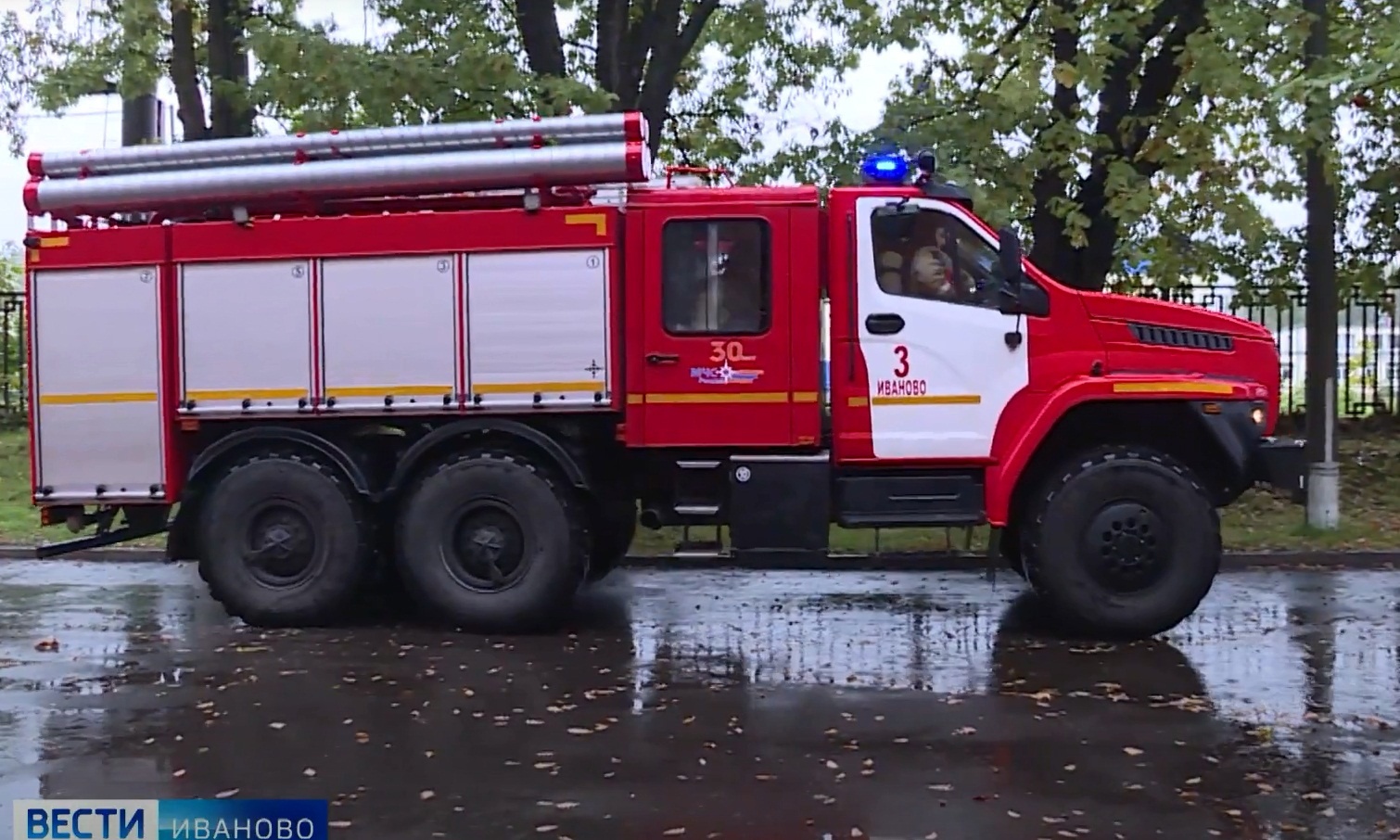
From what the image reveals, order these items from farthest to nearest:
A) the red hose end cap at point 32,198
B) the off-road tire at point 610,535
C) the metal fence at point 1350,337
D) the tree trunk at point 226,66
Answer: the metal fence at point 1350,337 → the tree trunk at point 226,66 → the off-road tire at point 610,535 → the red hose end cap at point 32,198

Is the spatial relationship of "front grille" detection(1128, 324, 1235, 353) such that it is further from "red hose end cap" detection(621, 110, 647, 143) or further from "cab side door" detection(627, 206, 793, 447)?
"red hose end cap" detection(621, 110, 647, 143)

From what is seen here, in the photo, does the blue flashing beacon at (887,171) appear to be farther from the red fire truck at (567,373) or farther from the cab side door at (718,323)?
the cab side door at (718,323)

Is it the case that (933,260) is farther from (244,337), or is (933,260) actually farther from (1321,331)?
(1321,331)

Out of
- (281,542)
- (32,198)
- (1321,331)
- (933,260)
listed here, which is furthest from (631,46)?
(1321,331)

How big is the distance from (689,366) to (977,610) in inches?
106

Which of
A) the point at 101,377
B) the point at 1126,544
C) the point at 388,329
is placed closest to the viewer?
the point at 1126,544

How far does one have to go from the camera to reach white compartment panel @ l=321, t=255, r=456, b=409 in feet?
31.6

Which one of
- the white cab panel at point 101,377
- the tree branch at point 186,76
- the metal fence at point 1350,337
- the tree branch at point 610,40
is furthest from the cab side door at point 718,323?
the metal fence at point 1350,337

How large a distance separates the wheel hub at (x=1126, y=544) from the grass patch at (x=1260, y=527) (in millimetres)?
1781

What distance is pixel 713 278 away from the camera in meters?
9.53

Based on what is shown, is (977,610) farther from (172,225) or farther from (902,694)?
(172,225)

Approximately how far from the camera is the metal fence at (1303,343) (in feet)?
57.3

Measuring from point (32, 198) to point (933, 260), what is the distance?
5.89 m

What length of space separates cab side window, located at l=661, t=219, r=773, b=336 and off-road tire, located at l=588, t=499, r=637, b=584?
1.50 meters
